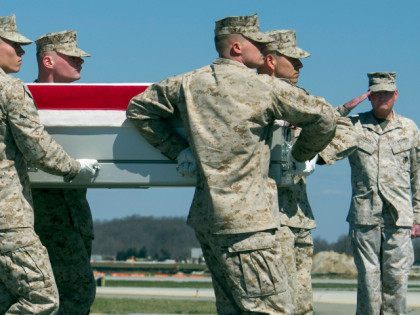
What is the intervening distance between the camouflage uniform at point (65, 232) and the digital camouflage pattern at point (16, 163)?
1.40m

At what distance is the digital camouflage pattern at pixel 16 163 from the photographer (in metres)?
8.79

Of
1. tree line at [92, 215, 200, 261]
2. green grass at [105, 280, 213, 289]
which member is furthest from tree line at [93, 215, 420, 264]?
green grass at [105, 280, 213, 289]

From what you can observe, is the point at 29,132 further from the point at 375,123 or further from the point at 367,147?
the point at 375,123

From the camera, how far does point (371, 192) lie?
12328 millimetres

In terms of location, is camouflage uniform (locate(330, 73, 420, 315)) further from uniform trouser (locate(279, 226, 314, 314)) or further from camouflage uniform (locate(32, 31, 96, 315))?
camouflage uniform (locate(32, 31, 96, 315))

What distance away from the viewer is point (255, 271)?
848 cm

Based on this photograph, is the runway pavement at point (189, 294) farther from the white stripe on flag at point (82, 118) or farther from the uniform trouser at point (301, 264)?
the white stripe on flag at point (82, 118)

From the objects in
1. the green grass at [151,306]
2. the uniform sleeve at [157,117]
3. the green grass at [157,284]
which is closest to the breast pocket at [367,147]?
the uniform sleeve at [157,117]

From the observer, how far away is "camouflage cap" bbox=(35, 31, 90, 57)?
10.2 m

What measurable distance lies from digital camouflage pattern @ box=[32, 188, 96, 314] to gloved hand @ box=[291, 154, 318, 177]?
5.59 ft

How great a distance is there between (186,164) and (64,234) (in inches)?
67.6

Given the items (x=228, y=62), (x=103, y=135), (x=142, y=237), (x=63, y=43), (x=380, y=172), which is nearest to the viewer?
(x=228, y=62)

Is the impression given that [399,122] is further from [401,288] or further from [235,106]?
[235,106]

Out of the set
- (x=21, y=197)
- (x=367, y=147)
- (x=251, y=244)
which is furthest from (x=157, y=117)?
(x=367, y=147)
